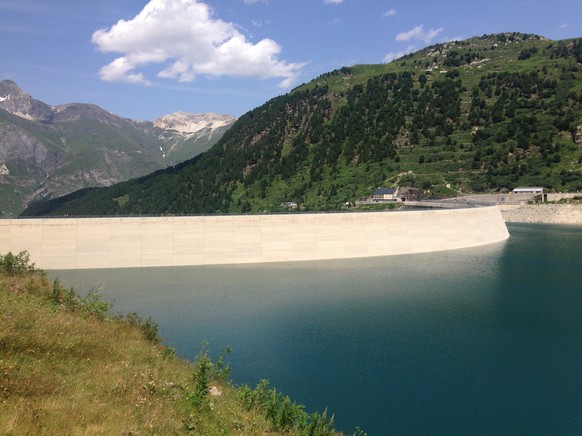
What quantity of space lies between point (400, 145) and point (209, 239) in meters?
101

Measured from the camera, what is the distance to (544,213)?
344ft

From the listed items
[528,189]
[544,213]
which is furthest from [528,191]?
[544,213]

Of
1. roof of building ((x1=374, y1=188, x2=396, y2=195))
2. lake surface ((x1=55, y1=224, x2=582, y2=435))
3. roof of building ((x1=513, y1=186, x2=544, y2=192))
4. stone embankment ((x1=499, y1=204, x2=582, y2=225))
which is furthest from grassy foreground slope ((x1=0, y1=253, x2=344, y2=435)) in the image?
roof of building ((x1=513, y1=186, x2=544, y2=192))

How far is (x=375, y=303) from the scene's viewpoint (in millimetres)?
36594

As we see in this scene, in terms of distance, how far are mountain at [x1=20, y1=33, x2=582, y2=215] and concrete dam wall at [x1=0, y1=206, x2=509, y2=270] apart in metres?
51.5

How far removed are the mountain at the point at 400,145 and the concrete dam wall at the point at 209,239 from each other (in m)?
51.5

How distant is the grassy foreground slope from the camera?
951 cm

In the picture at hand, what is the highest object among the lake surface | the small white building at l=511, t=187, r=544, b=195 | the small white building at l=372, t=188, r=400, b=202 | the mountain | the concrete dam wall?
the mountain

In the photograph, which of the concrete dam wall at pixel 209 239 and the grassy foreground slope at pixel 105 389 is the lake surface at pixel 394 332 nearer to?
the concrete dam wall at pixel 209 239

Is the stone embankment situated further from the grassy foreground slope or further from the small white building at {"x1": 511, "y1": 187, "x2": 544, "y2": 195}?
the grassy foreground slope

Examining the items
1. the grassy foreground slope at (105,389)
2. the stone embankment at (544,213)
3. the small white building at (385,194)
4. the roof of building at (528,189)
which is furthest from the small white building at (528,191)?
the grassy foreground slope at (105,389)

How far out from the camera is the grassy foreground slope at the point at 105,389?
9.51 meters

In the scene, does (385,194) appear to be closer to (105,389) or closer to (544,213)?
(544,213)

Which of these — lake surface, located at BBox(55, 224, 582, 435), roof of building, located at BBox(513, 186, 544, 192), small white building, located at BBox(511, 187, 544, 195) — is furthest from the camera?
roof of building, located at BBox(513, 186, 544, 192)
